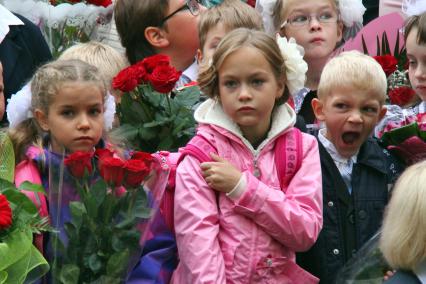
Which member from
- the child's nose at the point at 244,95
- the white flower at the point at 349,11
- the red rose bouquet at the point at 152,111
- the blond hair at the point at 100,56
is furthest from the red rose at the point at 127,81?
the white flower at the point at 349,11

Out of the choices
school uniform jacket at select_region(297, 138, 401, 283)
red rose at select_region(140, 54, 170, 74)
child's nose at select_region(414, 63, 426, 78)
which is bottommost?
school uniform jacket at select_region(297, 138, 401, 283)

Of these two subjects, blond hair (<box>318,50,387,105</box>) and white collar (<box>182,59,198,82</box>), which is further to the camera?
white collar (<box>182,59,198,82</box>)

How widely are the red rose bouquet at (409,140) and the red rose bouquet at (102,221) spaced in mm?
1396

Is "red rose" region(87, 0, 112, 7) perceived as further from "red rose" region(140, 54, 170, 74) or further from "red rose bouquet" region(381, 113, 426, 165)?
"red rose bouquet" region(381, 113, 426, 165)

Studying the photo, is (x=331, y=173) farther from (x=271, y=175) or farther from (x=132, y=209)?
(x=132, y=209)

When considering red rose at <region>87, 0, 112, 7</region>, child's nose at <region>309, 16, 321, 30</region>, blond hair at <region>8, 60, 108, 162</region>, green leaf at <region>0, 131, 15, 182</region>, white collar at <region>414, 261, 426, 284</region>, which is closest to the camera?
white collar at <region>414, 261, 426, 284</region>

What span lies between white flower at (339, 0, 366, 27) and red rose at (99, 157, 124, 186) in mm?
2410

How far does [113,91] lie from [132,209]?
1261 millimetres

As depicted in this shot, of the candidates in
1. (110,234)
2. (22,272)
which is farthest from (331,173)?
(22,272)

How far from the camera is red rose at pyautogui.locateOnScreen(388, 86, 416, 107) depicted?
223 inches

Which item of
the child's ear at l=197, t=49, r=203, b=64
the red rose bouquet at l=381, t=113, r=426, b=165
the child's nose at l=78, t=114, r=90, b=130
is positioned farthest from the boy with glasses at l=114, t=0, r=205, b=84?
the child's nose at l=78, t=114, r=90, b=130

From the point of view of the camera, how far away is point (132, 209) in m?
4.15

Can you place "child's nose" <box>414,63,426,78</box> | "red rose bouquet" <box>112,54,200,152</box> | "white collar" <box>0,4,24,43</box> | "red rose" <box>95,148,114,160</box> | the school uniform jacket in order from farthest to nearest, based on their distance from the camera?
"white collar" <box>0,4,24,43</box>
"child's nose" <box>414,63,426,78</box>
"red rose bouquet" <box>112,54,200,152</box>
the school uniform jacket
"red rose" <box>95,148,114,160</box>

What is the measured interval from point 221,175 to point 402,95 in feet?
5.13
